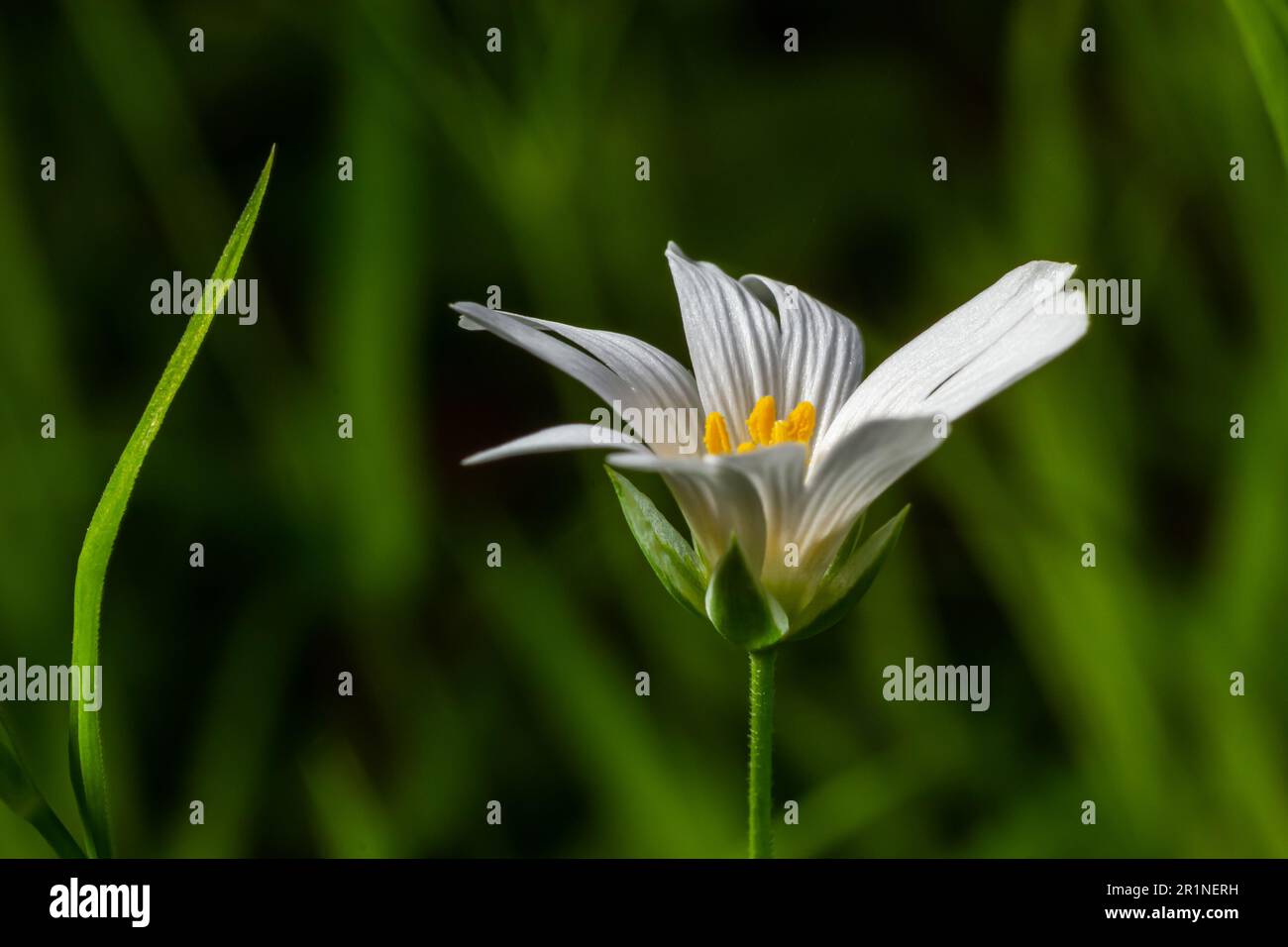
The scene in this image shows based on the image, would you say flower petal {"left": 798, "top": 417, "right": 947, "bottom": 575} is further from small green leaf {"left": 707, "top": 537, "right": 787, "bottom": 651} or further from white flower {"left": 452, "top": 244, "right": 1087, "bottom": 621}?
small green leaf {"left": 707, "top": 537, "right": 787, "bottom": 651}

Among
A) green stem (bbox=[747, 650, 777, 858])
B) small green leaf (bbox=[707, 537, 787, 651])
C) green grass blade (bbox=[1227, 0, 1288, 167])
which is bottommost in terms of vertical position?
green stem (bbox=[747, 650, 777, 858])

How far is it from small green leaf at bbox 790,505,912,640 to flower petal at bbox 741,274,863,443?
0.77 ft

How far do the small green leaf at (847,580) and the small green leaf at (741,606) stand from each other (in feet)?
0.14

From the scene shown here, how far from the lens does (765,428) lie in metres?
1.32

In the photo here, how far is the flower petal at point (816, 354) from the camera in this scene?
133 cm

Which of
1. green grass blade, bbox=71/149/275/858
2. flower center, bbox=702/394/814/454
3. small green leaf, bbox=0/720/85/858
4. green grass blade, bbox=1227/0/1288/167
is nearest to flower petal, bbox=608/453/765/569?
flower center, bbox=702/394/814/454

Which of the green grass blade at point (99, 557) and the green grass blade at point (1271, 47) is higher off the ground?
the green grass blade at point (1271, 47)

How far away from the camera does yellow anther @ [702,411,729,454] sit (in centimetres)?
127

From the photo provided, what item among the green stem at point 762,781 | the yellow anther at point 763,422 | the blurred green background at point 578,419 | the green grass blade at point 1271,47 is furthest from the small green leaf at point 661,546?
the blurred green background at point 578,419

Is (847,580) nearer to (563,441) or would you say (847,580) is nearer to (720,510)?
(720,510)

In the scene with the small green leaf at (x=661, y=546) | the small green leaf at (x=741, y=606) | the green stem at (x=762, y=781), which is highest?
the small green leaf at (x=661, y=546)

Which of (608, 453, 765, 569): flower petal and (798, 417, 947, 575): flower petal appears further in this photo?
(608, 453, 765, 569): flower petal

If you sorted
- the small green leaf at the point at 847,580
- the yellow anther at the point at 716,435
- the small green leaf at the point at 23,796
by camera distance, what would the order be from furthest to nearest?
the yellow anther at the point at 716,435 < the small green leaf at the point at 847,580 < the small green leaf at the point at 23,796

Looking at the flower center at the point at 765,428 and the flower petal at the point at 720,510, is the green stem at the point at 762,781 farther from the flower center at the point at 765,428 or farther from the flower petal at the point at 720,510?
the flower center at the point at 765,428
